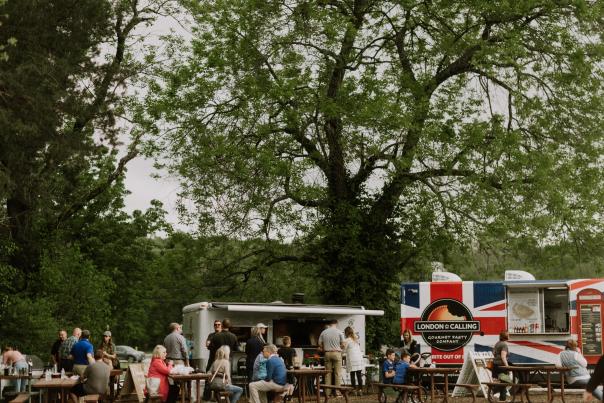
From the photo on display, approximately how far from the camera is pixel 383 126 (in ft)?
88.6

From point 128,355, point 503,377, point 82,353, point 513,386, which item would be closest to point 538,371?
point 503,377

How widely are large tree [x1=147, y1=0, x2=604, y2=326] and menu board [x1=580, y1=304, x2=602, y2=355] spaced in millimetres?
5937

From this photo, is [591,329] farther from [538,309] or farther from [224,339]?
[224,339]

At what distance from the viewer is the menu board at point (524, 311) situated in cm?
2209

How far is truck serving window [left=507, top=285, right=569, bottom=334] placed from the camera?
22.1m

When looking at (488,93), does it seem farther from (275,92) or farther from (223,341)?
(223,341)

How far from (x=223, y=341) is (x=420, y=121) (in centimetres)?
1098

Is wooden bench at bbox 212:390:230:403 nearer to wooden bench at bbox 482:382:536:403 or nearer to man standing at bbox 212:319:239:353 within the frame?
man standing at bbox 212:319:239:353

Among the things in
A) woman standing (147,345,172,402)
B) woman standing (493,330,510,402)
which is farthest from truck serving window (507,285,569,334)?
woman standing (147,345,172,402)

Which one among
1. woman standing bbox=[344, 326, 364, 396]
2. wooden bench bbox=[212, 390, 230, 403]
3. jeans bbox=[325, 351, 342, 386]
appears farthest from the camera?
woman standing bbox=[344, 326, 364, 396]

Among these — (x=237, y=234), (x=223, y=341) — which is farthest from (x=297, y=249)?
(x=223, y=341)

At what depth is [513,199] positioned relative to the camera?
27.9 m

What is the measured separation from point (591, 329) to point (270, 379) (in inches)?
316

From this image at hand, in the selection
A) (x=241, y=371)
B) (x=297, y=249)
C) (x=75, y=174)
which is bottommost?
(x=241, y=371)
